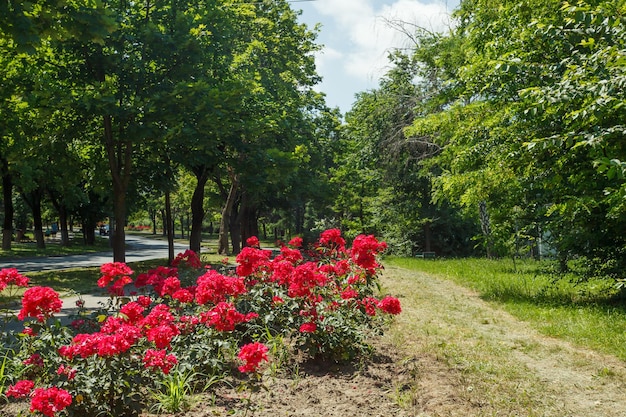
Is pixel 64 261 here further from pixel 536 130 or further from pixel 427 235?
pixel 536 130

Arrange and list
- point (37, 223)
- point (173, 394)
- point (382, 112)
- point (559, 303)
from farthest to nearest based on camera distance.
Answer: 1. point (37, 223)
2. point (382, 112)
3. point (559, 303)
4. point (173, 394)

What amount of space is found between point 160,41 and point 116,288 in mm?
10088

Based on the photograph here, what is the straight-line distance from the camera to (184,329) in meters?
5.23

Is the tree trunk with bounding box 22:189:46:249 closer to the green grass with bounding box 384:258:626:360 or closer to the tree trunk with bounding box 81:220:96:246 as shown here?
the tree trunk with bounding box 81:220:96:246

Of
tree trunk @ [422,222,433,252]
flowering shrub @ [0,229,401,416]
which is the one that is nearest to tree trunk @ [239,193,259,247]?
tree trunk @ [422,222,433,252]

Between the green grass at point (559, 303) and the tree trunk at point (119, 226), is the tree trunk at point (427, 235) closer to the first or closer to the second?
the green grass at point (559, 303)

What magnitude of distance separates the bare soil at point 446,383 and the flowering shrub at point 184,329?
304 mm

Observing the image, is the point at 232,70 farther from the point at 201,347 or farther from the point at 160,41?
the point at 201,347

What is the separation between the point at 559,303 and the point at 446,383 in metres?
6.14

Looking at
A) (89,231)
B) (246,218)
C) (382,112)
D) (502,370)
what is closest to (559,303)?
(502,370)

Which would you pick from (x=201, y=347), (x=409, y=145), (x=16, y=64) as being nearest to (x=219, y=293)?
(x=201, y=347)

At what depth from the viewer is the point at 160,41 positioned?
13852mm

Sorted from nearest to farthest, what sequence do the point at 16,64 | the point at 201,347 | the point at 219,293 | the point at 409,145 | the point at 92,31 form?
the point at 201,347
the point at 219,293
the point at 92,31
the point at 16,64
the point at 409,145

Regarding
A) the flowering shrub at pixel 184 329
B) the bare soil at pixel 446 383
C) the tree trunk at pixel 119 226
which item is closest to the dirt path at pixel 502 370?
the bare soil at pixel 446 383
